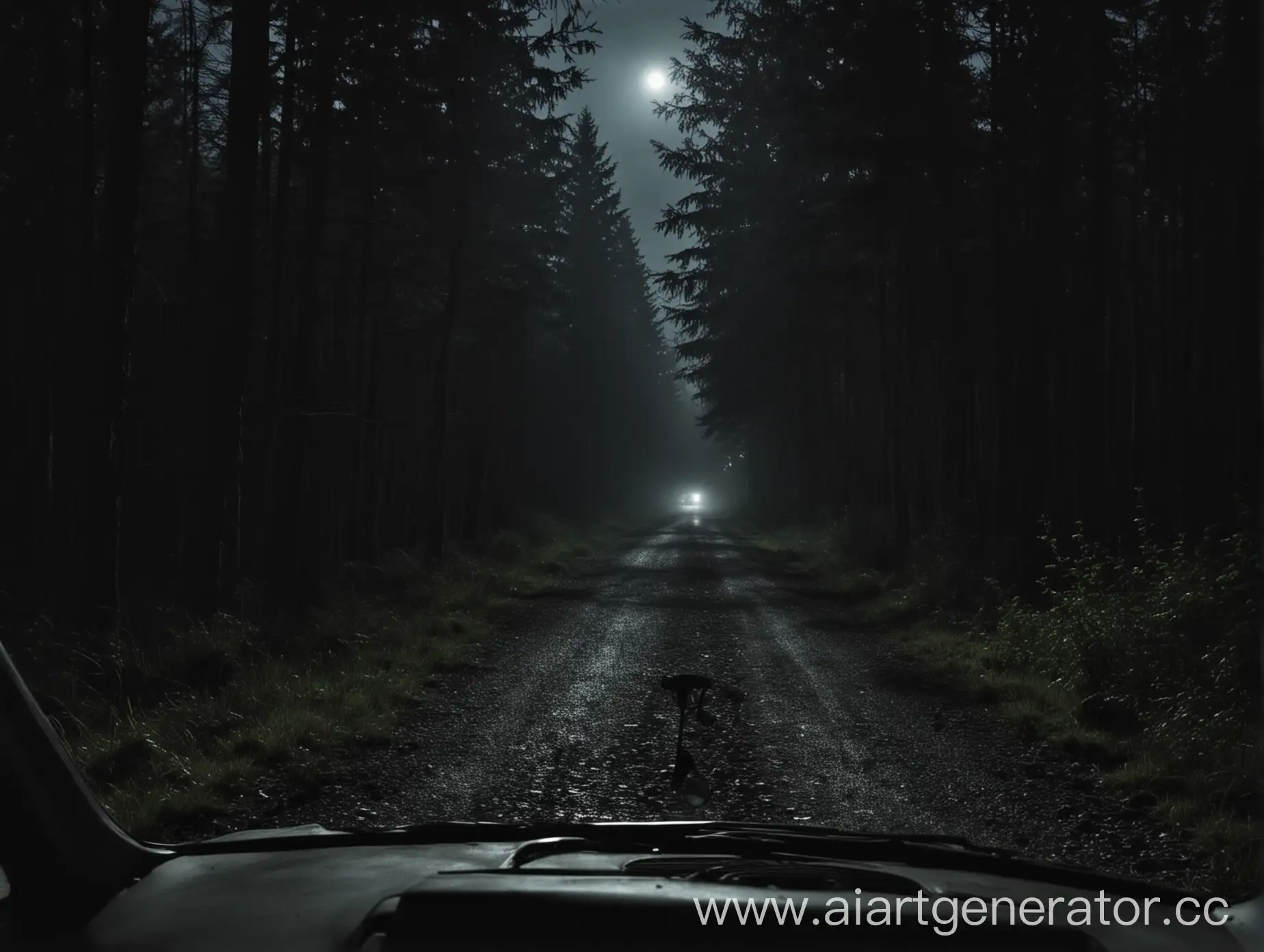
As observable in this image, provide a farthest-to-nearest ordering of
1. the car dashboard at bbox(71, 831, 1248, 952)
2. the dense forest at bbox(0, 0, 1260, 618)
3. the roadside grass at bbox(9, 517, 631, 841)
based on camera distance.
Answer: the dense forest at bbox(0, 0, 1260, 618), the roadside grass at bbox(9, 517, 631, 841), the car dashboard at bbox(71, 831, 1248, 952)

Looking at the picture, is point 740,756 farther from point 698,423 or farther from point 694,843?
point 698,423

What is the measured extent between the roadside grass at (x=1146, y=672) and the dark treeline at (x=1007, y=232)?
178 centimetres

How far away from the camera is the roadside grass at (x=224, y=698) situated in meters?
6.66

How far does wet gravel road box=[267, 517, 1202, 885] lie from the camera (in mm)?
6129

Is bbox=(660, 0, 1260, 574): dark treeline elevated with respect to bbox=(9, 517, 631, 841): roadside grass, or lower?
elevated

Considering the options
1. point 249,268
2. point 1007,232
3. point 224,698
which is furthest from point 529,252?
point 224,698

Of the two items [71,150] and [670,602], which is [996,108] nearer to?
[670,602]

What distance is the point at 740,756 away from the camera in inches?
303

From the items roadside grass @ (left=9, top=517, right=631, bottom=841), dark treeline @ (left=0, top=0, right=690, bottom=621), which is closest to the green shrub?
roadside grass @ (left=9, top=517, right=631, bottom=841)

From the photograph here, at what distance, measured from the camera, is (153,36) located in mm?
18828

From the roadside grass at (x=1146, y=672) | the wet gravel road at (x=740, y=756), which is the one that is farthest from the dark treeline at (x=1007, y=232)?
the wet gravel road at (x=740, y=756)

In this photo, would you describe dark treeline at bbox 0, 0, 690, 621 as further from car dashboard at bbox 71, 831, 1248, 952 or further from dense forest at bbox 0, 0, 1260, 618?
A: car dashboard at bbox 71, 831, 1248, 952

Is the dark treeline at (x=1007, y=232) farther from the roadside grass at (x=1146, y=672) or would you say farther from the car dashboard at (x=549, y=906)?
the car dashboard at (x=549, y=906)

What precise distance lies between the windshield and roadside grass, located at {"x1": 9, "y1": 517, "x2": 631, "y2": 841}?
62 millimetres
